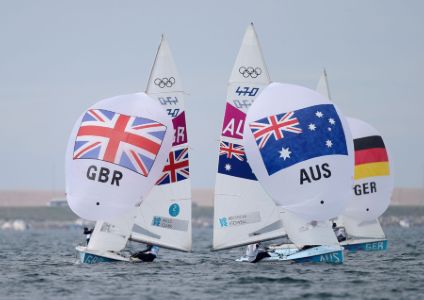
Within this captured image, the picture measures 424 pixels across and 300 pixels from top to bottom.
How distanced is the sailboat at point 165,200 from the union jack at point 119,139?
4.16 feet

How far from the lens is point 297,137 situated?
39688 mm

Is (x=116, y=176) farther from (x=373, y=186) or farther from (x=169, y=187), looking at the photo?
(x=373, y=186)

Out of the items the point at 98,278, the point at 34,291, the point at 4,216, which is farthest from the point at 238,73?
the point at 4,216

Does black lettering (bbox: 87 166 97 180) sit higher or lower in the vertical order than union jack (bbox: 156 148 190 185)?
lower

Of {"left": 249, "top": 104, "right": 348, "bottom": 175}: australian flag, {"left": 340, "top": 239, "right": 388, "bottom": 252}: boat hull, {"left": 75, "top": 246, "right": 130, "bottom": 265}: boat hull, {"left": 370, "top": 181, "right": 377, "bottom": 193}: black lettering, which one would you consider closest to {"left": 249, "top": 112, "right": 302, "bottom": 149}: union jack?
{"left": 249, "top": 104, "right": 348, "bottom": 175}: australian flag

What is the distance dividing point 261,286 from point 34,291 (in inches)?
284

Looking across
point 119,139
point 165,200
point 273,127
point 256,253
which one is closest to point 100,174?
point 119,139

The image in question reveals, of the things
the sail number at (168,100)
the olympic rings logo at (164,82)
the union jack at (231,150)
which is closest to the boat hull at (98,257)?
the union jack at (231,150)

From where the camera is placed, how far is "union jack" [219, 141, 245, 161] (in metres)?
42.7

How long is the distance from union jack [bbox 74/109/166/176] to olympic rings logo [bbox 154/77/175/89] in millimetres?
2347

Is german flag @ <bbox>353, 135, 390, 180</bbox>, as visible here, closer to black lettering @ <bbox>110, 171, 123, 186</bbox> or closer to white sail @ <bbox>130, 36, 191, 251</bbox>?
white sail @ <bbox>130, 36, 191, 251</bbox>

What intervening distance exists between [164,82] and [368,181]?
47.4 ft

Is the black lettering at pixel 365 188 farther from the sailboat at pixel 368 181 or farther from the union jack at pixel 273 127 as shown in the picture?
the union jack at pixel 273 127

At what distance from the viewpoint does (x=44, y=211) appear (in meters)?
175
